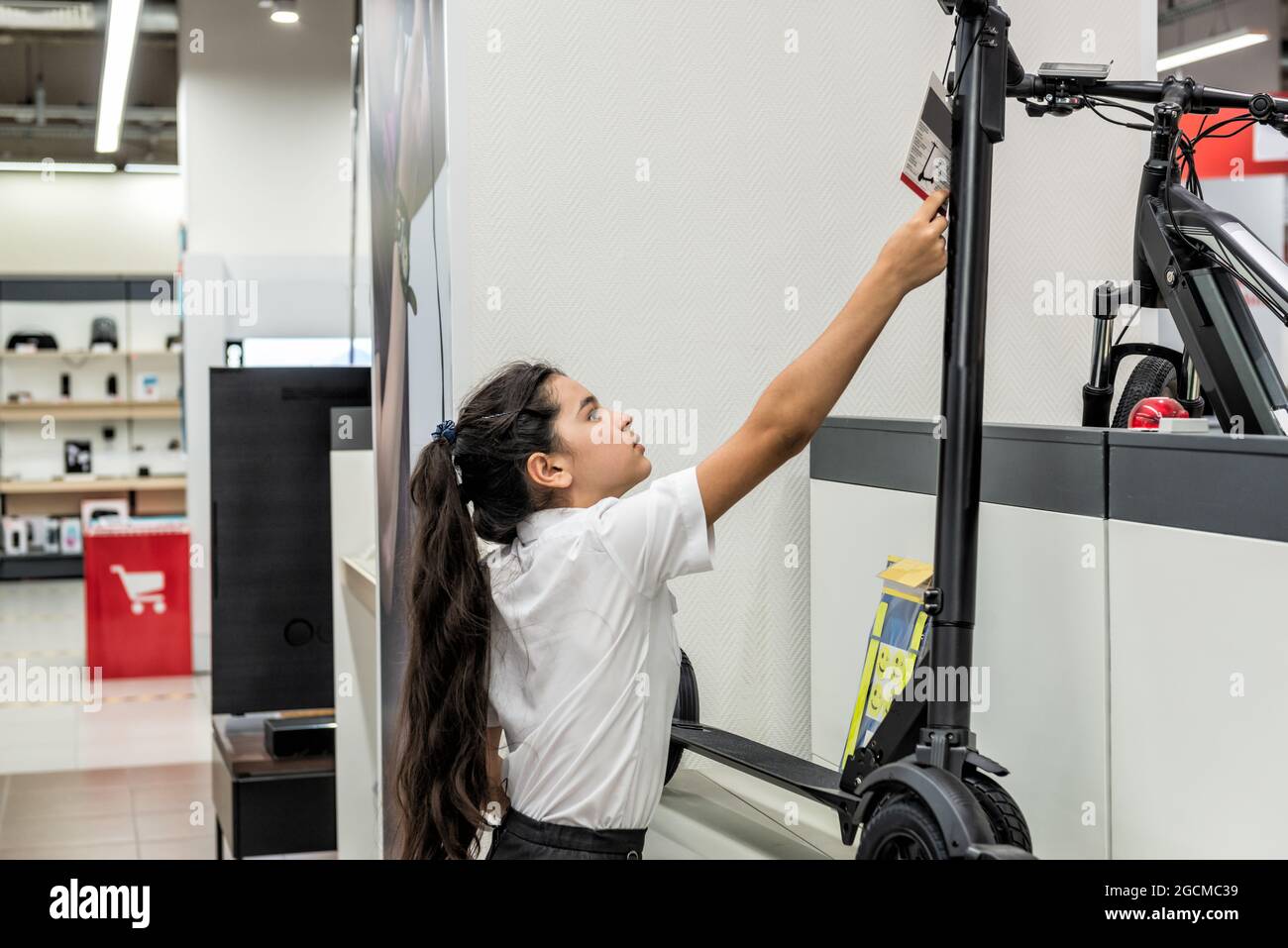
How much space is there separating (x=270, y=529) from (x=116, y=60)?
418 centimetres

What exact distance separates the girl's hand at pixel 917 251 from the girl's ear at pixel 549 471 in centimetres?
45

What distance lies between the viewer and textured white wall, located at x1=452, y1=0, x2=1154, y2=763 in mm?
1968

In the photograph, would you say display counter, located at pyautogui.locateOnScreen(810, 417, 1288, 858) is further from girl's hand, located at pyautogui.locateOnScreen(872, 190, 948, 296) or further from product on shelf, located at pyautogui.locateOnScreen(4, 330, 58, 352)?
product on shelf, located at pyautogui.locateOnScreen(4, 330, 58, 352)

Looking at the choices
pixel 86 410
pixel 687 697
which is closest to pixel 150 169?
pixel 86 410

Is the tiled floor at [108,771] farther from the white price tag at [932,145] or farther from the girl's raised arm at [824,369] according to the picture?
the white price tag at [932,145]

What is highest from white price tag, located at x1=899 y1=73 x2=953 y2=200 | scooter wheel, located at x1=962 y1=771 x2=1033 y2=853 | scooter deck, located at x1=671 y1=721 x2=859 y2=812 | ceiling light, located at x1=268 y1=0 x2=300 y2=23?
ceiling light, located at x1=268 y1=0 x2=300 y2=23

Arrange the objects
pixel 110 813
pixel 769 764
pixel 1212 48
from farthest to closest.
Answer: pixel 1212 48, pixel 110 813, pixel 769 764

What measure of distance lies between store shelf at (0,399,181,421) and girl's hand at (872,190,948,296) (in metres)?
10.7

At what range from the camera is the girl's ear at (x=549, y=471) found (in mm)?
1459

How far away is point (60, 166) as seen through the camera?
10758mm

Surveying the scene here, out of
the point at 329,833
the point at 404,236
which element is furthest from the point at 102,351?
the point at 404,236
